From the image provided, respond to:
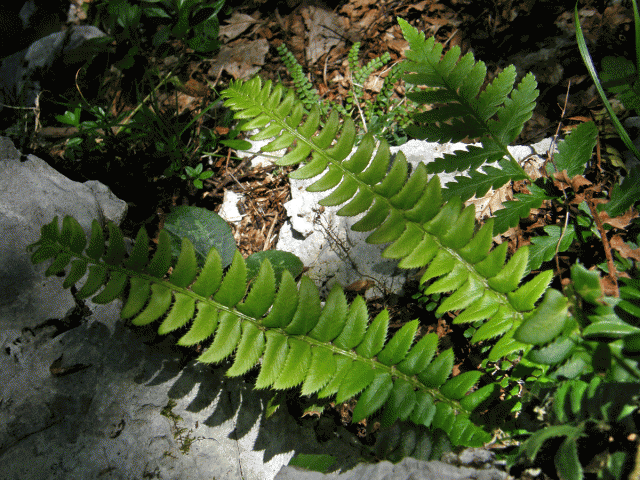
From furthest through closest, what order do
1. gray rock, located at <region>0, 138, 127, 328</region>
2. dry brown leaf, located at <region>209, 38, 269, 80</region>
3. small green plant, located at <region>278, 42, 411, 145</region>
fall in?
dry brown leaf, located at <region>209, 38, 269, 80</region> → small green plant, located at <region>278, 42, 411, 145</region> → gray rock, located at <region>0, 138, 127, 328</region>

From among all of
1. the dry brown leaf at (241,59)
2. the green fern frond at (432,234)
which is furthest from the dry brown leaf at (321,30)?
the green fern frond at (432,234)

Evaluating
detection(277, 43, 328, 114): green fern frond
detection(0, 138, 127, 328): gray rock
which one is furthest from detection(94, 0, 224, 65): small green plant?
detection(0, 138, 127, 328): gray rock

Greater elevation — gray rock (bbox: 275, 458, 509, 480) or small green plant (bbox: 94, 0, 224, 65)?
small green plant (bbox: 94, 0, 224, 65)

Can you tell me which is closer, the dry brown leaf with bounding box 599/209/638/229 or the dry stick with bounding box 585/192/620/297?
the dry stick with bounding box 585/192/620/297

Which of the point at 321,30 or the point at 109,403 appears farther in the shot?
the point at 321,30

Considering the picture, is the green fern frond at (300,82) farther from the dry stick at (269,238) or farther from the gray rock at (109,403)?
the gray rock at (109,403)

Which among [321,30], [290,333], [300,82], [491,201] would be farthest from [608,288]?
[321,30]

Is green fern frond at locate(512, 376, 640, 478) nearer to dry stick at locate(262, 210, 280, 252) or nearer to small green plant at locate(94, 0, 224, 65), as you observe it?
dry stick at locate(262, 210, 280, 252)

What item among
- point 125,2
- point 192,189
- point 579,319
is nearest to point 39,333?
point 192,189

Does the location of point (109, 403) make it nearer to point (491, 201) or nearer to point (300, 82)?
point (491, 201)
